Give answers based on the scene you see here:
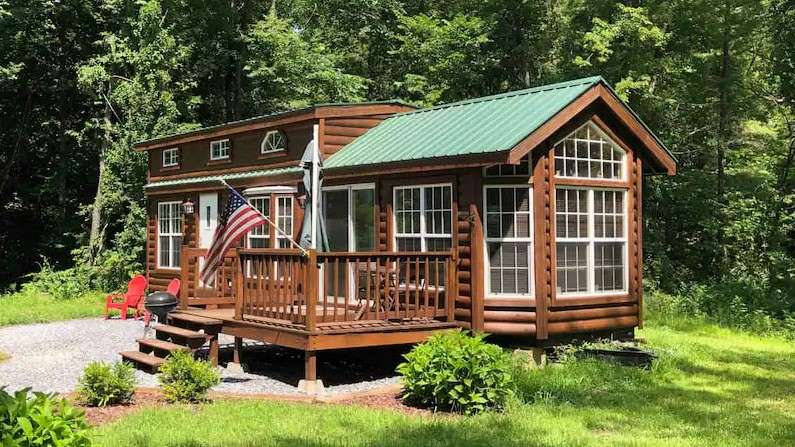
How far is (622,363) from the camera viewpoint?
9.89 meters

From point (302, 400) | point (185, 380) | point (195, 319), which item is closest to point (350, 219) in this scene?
point (195, 319)

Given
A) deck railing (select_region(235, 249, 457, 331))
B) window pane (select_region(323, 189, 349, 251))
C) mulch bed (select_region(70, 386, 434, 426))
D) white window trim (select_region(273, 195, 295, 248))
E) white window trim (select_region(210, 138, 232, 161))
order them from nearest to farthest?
mulch bed (select_region(70, 386, 434, 426))
deck railing (select_region(235, 249, 457, 331))
window pane (select_region(323, 189, 349, 251))
white window trim (select_region(273, 195, 295, 248))
white window trim (select_region(210, 138, 232, 161))

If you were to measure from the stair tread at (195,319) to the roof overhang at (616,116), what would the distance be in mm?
4663

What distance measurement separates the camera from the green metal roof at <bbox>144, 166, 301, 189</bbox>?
528 inches

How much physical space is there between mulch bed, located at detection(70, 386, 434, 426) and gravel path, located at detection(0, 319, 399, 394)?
65cm

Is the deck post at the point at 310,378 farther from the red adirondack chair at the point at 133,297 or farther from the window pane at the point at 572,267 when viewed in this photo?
the red adirondack chair at the point at 133,297

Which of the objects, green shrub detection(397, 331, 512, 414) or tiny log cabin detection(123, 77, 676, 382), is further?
tiny log cabin detection(123, 77, 676, 382)

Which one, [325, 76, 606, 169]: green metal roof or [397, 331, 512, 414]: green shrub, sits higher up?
[325, 76, 606, 169]: green metal roof

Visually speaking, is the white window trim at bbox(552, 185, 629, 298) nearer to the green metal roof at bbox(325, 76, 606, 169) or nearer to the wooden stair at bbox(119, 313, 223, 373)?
the green metal roof at bbox(325, 76, 606, 169)

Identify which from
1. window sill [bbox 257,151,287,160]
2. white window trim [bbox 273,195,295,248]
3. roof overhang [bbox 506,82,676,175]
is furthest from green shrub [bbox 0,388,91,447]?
window sill [bbox 257,151,287,160]

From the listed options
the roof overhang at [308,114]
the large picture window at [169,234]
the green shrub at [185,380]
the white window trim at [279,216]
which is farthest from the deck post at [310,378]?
the large picture window at [169,234]

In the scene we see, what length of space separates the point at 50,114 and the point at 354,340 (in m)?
22.5

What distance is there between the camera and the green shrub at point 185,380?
7.48m

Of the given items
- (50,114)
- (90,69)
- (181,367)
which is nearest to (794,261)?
(181,367)
